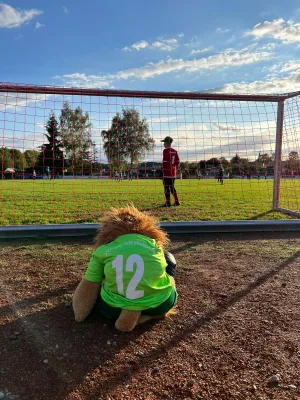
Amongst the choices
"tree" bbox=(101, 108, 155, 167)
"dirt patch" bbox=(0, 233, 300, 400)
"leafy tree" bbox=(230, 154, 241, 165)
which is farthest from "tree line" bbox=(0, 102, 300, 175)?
"dirt patch" bbox=(0, 233, 300, 400)

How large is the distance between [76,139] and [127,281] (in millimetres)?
7716

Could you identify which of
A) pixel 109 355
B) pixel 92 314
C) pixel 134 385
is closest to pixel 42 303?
pixel 92 314

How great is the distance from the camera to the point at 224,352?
2.35 m

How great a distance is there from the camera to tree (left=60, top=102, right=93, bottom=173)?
8797 millimetres

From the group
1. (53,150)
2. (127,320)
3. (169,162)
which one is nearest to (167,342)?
(127,320)

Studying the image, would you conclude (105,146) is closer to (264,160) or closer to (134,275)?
(264,160)

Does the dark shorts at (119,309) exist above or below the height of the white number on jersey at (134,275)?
below

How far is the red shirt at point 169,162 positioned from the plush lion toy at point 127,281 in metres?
6.78

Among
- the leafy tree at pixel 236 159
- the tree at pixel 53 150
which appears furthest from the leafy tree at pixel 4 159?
the leafy tree at pixel 236 159

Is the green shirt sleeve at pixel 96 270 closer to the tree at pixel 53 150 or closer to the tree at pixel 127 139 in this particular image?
the tree at pixel 127 139

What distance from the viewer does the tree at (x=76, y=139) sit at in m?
8.80

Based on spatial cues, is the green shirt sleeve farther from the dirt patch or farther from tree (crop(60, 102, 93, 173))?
tree (crop(60, 102, 93, 173))

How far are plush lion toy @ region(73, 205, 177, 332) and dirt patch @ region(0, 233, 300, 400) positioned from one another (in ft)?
0.45

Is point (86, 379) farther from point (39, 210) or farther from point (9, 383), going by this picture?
point (39, 210)
